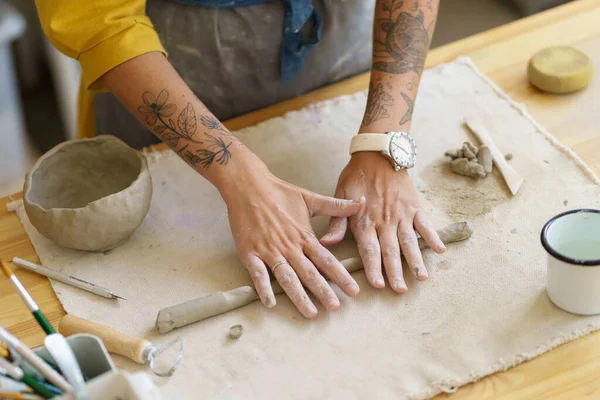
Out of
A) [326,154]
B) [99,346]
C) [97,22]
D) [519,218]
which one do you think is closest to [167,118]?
[97,22]

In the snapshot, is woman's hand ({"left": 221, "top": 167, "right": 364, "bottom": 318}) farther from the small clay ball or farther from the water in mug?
the water in mug

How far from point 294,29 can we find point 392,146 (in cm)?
33

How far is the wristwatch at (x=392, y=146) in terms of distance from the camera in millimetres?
1134

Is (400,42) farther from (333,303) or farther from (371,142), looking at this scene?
(333,303)

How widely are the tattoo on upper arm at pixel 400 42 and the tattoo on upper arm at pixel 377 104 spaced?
0.04 meters

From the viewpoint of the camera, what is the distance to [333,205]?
107 centimetres

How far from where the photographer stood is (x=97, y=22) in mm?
1078

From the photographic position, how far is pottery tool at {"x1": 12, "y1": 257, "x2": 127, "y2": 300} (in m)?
1.02

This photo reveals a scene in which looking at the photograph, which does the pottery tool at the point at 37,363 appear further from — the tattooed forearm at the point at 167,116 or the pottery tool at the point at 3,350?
the tattooed forearm at the point at 167,116

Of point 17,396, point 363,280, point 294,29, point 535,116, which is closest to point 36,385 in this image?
point 17,396

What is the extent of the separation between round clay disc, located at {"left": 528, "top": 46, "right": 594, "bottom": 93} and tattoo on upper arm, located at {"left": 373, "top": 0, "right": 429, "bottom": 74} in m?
0.23

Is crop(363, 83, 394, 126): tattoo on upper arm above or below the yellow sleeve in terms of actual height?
below

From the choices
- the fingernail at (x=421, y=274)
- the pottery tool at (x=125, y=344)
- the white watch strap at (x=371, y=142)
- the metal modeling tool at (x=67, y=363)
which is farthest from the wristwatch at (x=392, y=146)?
the metal modeling tool at (x=67, y=363)

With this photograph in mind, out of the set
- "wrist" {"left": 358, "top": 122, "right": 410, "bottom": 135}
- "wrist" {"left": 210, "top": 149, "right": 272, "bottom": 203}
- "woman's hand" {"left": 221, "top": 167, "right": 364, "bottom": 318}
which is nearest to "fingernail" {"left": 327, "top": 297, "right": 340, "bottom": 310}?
"woman's hand" {"left": 221, "top": 167, "right": 364, "bottom": 318}
